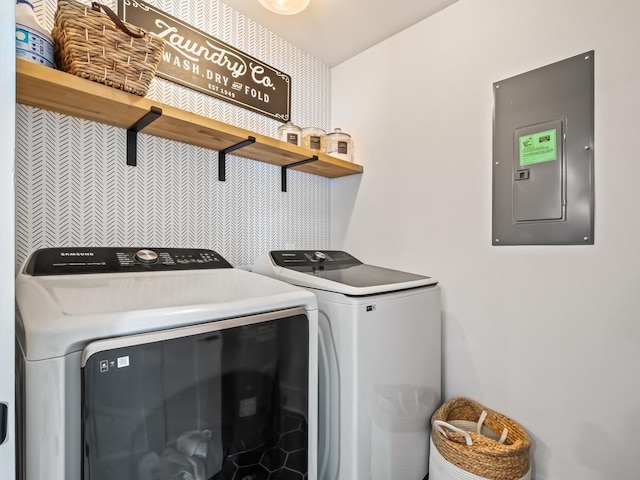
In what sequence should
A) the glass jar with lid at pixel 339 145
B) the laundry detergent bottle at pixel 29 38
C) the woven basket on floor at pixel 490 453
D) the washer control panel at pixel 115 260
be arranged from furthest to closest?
the glass jar with lid at pixel 339 145
the woven basket on floor at pixel 490 453
the washer control panel at pixel 115 260
the laundry detergent bottle at pixel 29 38

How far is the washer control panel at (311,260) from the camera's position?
162 cm

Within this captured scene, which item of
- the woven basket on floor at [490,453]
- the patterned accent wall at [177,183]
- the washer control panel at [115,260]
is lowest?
the woven basket on floor at [490,453]

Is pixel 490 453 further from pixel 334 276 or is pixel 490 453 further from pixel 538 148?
pixel 538 148

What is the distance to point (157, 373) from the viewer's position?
29.5 inches

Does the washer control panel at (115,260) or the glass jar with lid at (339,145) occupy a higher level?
the glass jar with lid at (339,145)

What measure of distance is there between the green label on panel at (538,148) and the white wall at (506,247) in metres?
0.15

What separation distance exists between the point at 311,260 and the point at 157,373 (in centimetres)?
109

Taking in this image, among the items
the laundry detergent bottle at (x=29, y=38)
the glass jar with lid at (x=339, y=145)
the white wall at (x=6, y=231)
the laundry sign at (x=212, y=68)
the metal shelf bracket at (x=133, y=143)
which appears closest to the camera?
the white wall at (x=6, y=231)

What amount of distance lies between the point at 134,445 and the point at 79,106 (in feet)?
3.82

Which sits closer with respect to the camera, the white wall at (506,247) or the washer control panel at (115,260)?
the washer control panel at (115,260)

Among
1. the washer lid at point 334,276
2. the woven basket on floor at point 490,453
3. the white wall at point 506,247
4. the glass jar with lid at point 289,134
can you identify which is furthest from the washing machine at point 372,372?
the glass jar with lid at point 289,134

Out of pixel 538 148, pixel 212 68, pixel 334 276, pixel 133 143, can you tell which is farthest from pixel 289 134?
pixel 538 148

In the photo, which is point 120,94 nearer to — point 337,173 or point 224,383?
point 224,383

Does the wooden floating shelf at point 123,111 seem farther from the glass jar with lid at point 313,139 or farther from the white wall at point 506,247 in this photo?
the white wall at point 506,247
